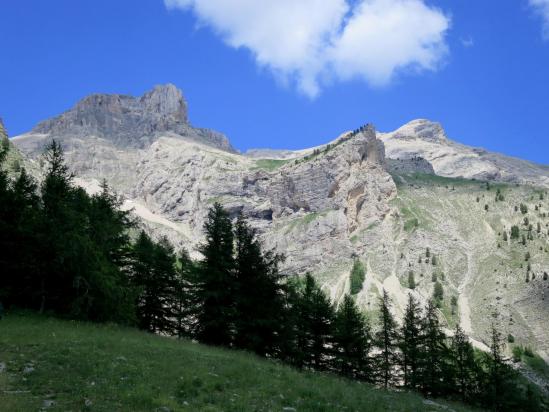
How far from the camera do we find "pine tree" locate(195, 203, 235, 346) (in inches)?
1606

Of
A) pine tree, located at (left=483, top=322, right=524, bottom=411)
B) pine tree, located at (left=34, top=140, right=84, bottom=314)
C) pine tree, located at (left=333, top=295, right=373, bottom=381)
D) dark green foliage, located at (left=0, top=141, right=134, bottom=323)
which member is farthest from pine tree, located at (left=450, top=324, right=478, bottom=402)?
pine tree, located at (left=34, top=140, right=84, bottom=314)

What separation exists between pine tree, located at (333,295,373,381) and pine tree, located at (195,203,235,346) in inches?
473

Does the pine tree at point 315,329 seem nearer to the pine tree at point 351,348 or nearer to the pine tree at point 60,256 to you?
the pine tree at point 351,348

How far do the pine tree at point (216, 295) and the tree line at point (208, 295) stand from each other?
10cm

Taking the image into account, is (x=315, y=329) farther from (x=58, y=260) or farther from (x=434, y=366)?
(x=58, y=260)

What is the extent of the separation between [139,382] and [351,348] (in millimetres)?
34083

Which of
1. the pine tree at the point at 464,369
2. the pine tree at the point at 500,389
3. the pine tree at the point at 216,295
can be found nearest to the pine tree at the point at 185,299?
the pine tree at the point at 216,295

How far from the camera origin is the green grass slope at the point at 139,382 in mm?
15688

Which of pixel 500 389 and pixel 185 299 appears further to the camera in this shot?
pixel 185 299

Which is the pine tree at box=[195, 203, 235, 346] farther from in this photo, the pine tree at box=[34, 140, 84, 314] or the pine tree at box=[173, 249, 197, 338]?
the pine tree at box=[34, 140, 84, 314]

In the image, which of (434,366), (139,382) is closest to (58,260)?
(139,382)

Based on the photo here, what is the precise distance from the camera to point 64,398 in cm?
1567

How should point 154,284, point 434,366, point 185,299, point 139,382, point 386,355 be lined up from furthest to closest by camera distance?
point 154,284 → point 386,355 → point 185,299 → point 434,366 → point 139,382

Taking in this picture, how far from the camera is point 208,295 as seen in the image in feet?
134
